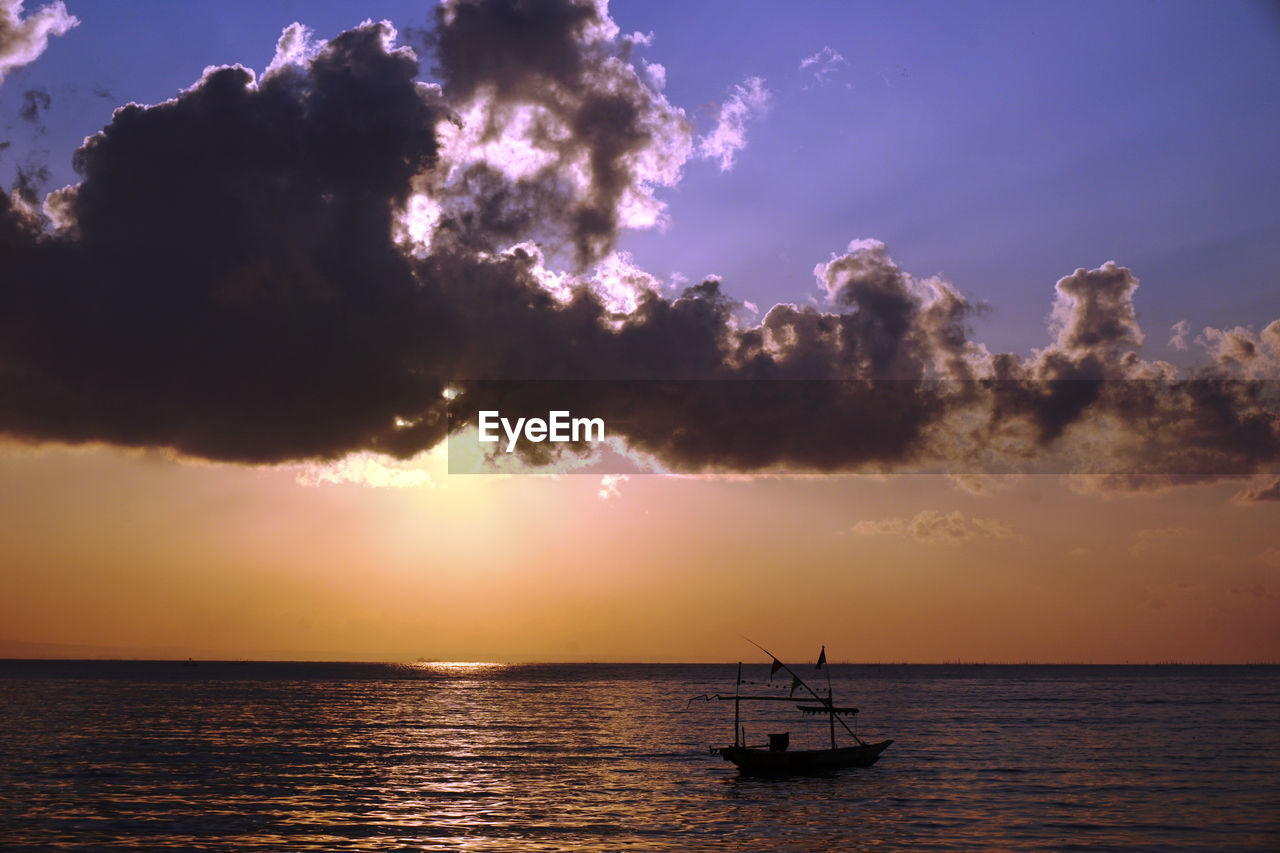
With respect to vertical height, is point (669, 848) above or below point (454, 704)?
above

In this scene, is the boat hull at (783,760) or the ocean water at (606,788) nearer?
the ocean water at (606,788)

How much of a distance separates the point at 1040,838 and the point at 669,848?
21571 mm

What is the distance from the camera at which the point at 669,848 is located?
55156 millimetres

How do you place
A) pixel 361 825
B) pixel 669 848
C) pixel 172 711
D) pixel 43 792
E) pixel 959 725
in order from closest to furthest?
pixel 669 848
pixel 361 825
pixel 43 792
pixel 959 725
pixel 172 711

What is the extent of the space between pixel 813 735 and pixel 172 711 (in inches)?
4008

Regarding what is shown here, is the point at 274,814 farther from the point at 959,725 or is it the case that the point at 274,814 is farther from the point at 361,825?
the point at 959,725

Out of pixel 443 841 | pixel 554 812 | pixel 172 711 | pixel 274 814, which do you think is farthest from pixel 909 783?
pixel 172 711

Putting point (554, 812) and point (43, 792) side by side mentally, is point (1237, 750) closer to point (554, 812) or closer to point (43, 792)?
point (554, 812)

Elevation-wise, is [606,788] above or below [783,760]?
below

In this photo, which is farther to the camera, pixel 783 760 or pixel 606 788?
pixel 783 760

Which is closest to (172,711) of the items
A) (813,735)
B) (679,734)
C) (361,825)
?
(679,734)

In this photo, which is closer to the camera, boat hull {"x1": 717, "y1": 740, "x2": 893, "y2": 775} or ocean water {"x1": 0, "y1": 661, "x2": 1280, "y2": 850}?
ocean water {"x1": 0, "y1": 661, "x2": 1280, "y2": 850}

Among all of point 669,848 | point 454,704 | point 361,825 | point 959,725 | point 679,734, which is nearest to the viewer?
point 669,848

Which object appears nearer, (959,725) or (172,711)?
(959,725)
